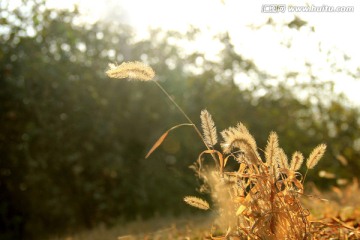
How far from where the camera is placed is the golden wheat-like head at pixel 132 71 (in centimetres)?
203

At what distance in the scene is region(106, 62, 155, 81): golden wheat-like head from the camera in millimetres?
2031

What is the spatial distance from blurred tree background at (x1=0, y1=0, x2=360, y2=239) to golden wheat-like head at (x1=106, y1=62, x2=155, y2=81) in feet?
11.7

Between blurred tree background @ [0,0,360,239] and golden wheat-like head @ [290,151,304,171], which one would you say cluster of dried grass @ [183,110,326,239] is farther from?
blurred tree background @ [0,0,360,239]

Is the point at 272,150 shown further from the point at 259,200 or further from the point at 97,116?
the point at 97,116

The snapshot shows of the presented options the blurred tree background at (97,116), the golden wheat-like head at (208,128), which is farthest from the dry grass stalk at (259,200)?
the blurred tree background at (97,116)

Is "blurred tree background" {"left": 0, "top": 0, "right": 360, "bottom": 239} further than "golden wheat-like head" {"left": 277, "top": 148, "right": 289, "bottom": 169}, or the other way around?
"blurred tree background" {"left": 0, "top": 0, "right": 360, "bottom": 239}

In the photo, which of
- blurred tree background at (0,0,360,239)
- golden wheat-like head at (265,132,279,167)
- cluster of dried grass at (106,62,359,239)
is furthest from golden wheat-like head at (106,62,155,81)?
blurred tree background at (0,0,360,239)

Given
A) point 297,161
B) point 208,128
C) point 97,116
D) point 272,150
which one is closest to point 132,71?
point 208,128

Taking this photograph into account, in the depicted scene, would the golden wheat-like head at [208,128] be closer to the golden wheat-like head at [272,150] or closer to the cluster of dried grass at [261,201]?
the cluster of dried grass at [261,201]

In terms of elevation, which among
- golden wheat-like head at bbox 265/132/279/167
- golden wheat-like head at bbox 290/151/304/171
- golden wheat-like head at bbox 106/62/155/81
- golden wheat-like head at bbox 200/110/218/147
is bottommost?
golden wheat-like head at bbox 290/151/304/171

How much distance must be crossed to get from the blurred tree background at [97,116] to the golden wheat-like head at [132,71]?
3559 millimetres

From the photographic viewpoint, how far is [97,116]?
6672 millimetres

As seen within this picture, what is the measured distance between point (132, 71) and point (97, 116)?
4.70 m

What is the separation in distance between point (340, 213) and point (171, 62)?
4860 mm
